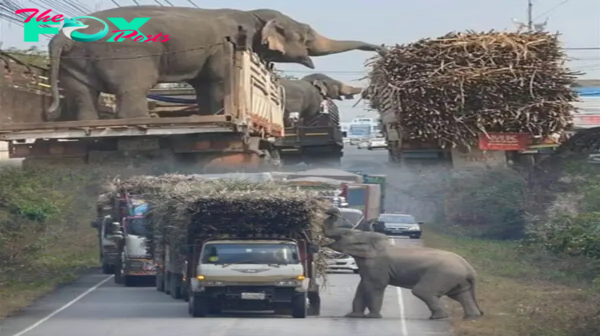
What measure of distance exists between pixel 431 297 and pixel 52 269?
441 inches

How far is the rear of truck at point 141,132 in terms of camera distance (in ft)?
63.6

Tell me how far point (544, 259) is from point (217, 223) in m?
8.41

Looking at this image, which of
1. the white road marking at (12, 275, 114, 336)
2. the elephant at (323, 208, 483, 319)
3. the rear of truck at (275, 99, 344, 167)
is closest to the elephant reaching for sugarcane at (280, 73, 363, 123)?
the rear of truck at (275, 99, 344, 167)

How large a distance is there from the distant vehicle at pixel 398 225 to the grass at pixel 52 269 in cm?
814

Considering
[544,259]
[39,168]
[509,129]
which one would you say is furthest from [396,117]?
[544,259]

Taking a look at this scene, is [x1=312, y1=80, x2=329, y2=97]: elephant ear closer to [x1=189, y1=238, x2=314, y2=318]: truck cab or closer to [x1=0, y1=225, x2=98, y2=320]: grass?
[x1=0, y1=225, x2=98, y2=320]: grass

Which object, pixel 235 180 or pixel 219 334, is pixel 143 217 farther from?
pixel 219 334

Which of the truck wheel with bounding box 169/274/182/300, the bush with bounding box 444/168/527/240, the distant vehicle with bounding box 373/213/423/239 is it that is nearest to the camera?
the truck wheel with bounding box 169/274/182/300

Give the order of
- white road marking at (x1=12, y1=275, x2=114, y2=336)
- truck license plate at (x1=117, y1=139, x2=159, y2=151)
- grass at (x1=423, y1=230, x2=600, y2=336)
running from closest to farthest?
grass at (x1=423, y1=230, x2=600, y2=336)
white road marking at (x1=12, y1=275, x2=114, y2=336)
truck license plate at (x1=117, y1=139, x2=159, y2=151)

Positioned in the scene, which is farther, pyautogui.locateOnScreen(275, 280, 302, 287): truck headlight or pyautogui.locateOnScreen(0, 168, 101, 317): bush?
pyautogui.locateOnScreen(0, 168, 101, 317): bush

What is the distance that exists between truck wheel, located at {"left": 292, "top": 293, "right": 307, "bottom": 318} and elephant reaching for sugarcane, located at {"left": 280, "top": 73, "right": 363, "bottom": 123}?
54.5 feet

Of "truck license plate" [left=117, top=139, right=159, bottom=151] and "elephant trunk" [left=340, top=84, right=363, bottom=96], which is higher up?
"elephant trunk" [left=340, top=84, right=363, bottom=96]

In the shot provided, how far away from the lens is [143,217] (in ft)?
88.8

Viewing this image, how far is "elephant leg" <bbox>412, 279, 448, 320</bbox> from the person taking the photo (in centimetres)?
2039
